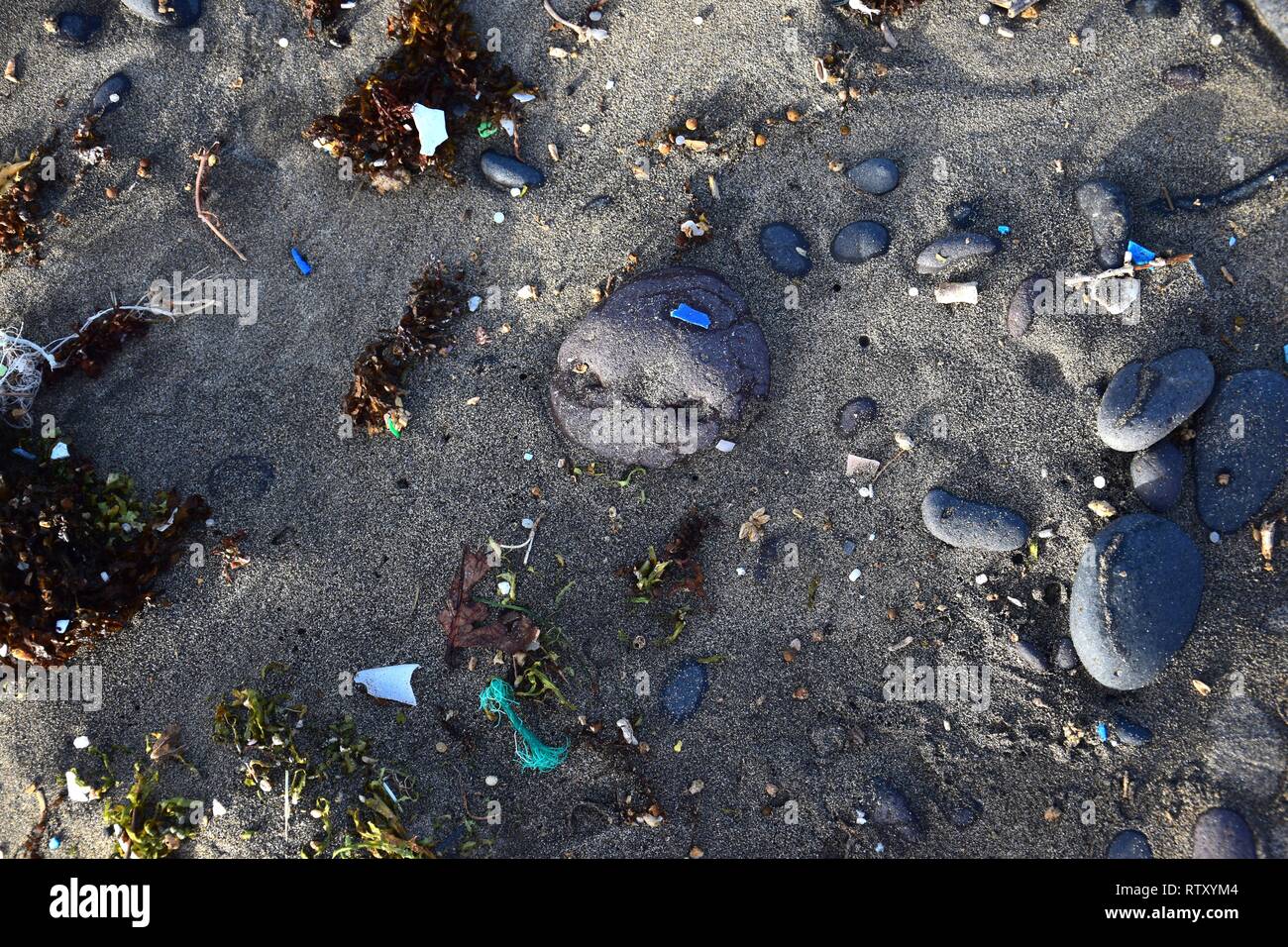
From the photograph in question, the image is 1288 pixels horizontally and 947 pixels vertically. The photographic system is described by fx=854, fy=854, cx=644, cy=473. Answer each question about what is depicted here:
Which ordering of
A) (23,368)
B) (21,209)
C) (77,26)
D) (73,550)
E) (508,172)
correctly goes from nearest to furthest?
1. (73,550)
2. (23,368)
3. (508,172)
4. (21,209)
5. (77,26)

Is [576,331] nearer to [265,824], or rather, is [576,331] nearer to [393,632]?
[393,632]

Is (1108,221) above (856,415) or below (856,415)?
above

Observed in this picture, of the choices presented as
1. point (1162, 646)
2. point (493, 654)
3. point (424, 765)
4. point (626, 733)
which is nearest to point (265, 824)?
point (424, 765)

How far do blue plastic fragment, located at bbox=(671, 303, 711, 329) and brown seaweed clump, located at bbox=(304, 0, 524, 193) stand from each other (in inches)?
73.1

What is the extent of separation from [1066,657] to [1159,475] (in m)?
1.25

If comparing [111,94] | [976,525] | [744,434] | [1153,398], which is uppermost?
[111,94]

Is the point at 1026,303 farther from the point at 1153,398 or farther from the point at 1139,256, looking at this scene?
the point at 1153,398

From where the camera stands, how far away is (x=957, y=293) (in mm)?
5469

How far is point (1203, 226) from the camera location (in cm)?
548

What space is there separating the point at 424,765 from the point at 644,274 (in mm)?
3452

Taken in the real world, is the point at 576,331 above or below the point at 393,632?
above

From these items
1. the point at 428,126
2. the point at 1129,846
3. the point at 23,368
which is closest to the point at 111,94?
the point at 23,368

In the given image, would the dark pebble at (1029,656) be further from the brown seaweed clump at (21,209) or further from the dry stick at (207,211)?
the brown seaweed clump at (21,209)
